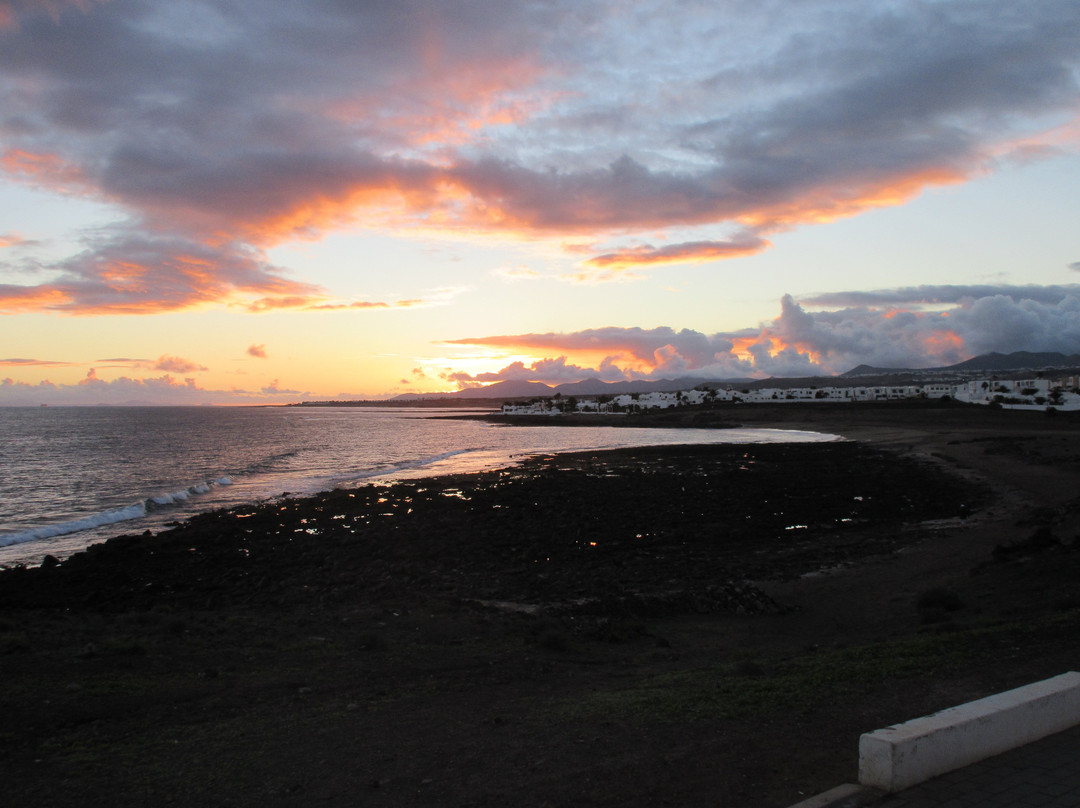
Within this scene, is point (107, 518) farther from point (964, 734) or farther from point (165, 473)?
point (964, 734)

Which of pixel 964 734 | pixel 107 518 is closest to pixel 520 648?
pixel 964 734

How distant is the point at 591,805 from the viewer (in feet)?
15.4

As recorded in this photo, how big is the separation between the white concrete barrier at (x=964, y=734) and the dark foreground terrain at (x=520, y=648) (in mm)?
482

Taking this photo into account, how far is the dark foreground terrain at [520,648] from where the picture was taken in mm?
5340

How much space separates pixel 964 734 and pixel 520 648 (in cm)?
590

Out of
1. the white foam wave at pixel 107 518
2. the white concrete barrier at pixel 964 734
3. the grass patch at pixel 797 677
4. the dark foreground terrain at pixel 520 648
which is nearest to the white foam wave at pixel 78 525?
the white foam wave at pixel 107 518

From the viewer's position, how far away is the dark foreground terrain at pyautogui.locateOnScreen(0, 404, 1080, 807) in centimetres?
534

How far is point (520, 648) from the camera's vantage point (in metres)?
9.45

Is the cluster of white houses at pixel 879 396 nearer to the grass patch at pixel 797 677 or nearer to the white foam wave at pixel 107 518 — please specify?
the white foam wave at pixel 107 518

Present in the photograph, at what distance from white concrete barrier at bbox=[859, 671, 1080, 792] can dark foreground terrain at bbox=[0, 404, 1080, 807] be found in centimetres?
48

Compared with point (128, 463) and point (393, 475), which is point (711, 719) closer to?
point (393, 475)

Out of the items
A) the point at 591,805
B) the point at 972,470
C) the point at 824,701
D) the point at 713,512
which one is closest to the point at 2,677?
the point at 591,805

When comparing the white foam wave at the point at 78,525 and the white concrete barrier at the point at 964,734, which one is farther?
the white foam wave at the point at 78,525

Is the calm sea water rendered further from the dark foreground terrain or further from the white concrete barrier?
the white concrete barrier
